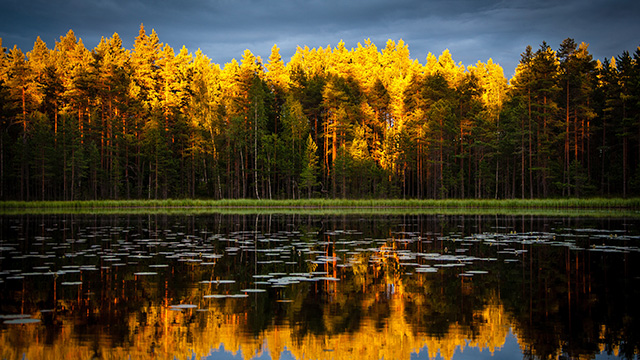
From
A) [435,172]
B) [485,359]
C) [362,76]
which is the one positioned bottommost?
[485,359]

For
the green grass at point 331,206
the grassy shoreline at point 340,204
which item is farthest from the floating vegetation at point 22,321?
the grassy shoreline at point 340,204

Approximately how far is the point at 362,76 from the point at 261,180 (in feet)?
71.2

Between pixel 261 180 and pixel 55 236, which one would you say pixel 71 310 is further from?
pixel 261 180

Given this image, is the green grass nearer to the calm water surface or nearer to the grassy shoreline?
the grassy shoreline

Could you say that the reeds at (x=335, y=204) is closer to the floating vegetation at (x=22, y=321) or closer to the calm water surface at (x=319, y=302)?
the calm water surface at (x=319, y=302)

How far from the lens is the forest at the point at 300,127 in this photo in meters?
63.6

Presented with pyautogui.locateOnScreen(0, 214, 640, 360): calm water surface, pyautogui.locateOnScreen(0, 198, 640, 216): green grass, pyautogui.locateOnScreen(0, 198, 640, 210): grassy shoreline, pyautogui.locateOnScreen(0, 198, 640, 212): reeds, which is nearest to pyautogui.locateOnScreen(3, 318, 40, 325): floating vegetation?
pyautogui.locateOnScreen(0, 214, 640, 360): calm water surface

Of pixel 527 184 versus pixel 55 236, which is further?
pixel 527 184

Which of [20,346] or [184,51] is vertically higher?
[184,51]

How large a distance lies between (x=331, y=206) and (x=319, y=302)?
49.5 metres

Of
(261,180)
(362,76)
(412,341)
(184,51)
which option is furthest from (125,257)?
(184,51)

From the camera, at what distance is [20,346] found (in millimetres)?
7199

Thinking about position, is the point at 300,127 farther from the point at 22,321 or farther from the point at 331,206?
the point at 22,321

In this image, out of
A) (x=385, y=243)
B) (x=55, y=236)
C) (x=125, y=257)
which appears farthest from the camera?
(x=55, y=236)
